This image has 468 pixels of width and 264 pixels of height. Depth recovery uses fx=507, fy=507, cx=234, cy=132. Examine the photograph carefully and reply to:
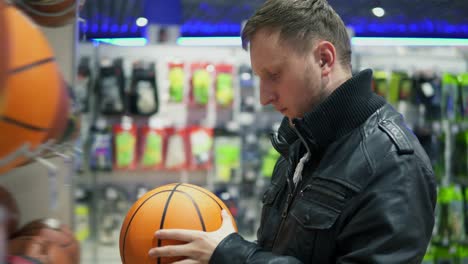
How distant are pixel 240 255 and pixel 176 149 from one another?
3364 millimetres

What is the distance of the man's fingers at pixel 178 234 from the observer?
1430mm

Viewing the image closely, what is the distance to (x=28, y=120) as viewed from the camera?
0.86m

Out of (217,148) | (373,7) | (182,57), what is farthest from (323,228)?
(373,7)

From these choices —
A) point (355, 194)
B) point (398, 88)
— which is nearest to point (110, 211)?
point (398, 88)

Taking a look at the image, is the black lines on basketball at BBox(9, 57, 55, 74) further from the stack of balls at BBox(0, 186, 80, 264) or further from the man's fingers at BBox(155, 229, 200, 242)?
the man's fingers at BBox(155, 229, 200, 242)

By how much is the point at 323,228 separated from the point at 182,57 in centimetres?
371

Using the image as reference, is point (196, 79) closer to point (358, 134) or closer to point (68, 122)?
point (358, 134)

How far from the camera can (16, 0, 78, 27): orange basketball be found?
1.07 m

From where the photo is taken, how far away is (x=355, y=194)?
135 centimetres

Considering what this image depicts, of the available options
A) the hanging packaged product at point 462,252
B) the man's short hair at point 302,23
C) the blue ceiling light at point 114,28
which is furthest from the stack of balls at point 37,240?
the blue ceiling light at point 114,28

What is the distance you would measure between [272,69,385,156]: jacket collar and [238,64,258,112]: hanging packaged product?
328 cm

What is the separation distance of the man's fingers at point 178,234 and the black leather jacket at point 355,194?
9cm

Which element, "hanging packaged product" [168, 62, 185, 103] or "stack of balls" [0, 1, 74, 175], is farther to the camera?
"hanging packaged product" [168, 62, 185, 103]

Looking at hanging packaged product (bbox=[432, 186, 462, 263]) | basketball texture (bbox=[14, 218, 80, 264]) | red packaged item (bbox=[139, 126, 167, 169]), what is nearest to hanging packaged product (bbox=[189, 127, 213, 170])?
red packaged item (bbox=[139, 126, 167, 169])
